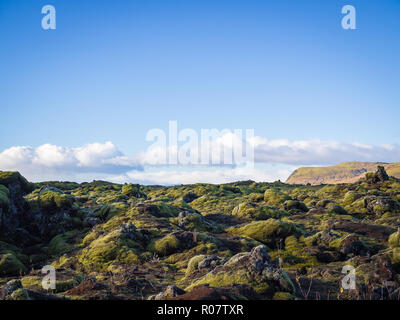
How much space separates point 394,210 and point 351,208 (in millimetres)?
6432

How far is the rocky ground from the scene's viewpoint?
48.4ft

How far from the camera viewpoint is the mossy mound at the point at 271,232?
102 ft

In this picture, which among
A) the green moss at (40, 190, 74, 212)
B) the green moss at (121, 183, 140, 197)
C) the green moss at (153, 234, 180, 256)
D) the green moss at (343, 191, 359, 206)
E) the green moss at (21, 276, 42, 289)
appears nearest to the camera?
the green moss at (21, 276, 42, 289)

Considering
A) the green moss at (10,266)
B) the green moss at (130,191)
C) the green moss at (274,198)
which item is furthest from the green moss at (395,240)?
the green moss at (130,191)

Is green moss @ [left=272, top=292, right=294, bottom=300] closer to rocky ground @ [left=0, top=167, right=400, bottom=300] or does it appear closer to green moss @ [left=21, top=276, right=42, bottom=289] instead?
rocky ground @ [left=0, top=167, right=400, bottom=300]

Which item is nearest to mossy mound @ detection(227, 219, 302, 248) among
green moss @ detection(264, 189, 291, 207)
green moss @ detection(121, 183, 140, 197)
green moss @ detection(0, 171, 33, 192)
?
green moss @ detection(0, 171, 33, 192)

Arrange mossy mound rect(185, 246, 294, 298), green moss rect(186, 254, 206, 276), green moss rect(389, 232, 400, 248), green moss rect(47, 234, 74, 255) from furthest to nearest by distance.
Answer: green moss rect(47, 234, 74, 255) < green moss rect(389, 232, 400, 248) < green moss rect(186, 254, 206, 276) < mossy mound rect(185, 246, 294, 298)

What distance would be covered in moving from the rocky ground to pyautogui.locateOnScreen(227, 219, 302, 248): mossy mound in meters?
0.10

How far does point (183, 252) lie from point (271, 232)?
9.49 m

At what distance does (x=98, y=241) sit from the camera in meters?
28.4

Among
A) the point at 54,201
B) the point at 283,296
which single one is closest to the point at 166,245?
the point at 283,296

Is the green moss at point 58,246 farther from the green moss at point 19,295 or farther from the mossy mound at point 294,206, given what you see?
the mossy mound at point 294,206
